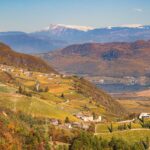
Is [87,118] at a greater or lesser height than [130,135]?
lesser

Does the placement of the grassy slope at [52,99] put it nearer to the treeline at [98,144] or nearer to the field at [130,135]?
the field at [130,135]

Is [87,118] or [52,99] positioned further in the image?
[52,99]

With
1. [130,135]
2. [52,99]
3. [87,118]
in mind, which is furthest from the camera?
[52,99]

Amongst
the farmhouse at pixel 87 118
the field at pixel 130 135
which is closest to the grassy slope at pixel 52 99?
the farmhouse at pixel 87 118

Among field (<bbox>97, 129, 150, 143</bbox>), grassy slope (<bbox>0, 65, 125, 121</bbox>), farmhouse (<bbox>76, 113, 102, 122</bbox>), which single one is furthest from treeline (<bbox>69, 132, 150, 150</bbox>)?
farmhouse (<bbox>76, 113, 102, 122</bbox>)

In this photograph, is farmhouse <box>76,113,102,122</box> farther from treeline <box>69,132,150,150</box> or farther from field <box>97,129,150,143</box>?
treeline <box>69,132,150,150</box>

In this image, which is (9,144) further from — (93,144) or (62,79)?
(62,79)

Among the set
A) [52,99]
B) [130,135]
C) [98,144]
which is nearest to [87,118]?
[52,99]

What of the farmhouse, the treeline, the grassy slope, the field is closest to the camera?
the treeline

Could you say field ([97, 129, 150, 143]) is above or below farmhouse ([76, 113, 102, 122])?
above

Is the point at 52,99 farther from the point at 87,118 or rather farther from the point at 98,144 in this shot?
the point at 98,144

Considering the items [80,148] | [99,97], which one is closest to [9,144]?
[80,148]

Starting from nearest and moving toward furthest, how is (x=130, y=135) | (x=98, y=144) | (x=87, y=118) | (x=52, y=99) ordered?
(x=98, y=144) < (x=130, y=135) < (x=87, y=118) < (x=52, y=99)
